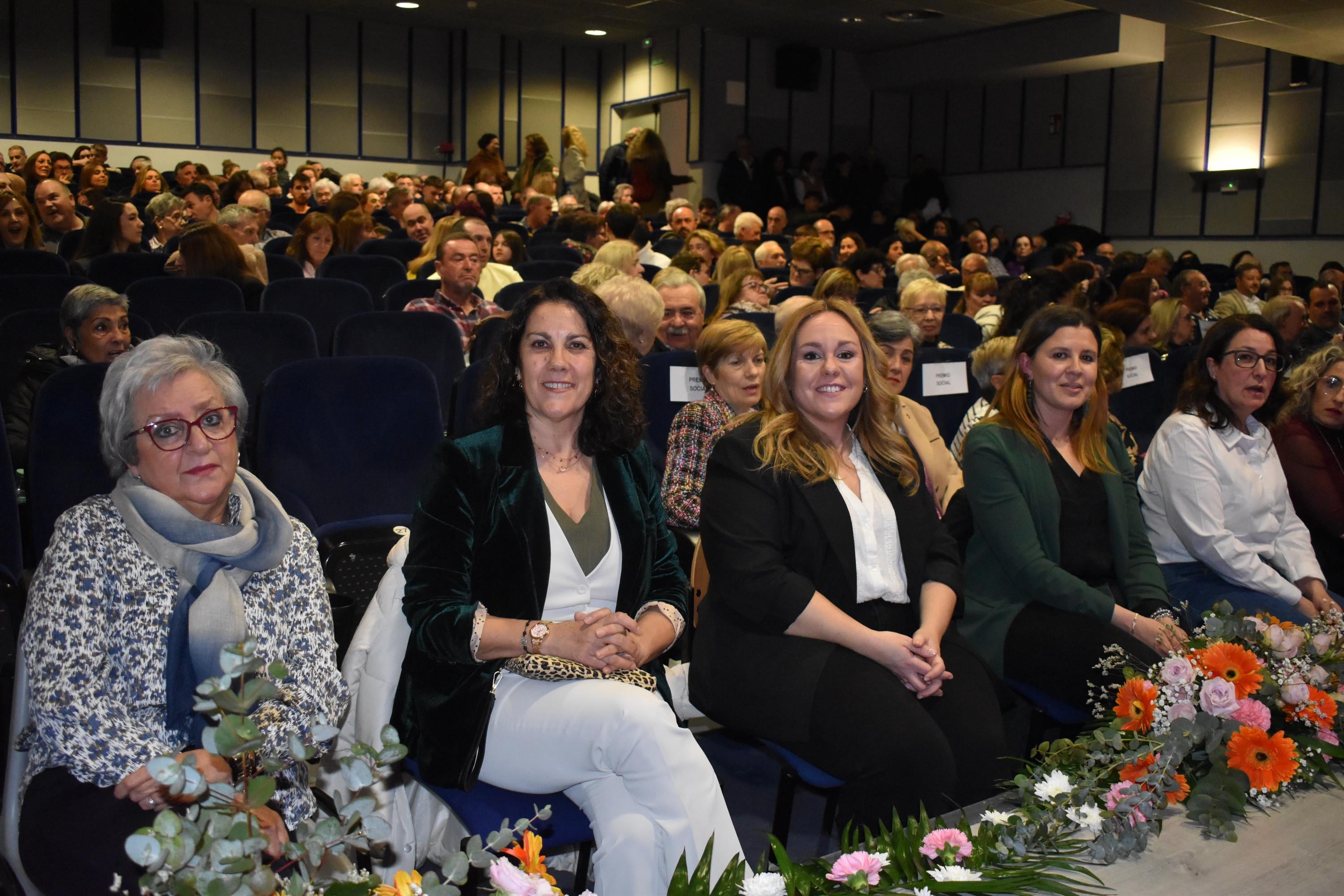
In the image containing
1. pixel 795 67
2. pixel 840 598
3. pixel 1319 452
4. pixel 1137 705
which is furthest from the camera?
pixel 795 67

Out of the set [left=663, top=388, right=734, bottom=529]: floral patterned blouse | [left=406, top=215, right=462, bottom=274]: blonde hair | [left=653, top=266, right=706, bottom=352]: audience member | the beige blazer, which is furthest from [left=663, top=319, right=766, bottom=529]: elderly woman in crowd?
[left=406, top=215, right=462, bottom=274]: blonde hair

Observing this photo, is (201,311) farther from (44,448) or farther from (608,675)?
(608,675)

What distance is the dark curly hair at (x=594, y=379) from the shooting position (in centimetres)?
210

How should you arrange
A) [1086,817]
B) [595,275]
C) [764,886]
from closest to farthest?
[764,886], [1086,817], [595,275]

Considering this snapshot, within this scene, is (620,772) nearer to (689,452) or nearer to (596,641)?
(596,641)

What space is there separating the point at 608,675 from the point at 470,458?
45 centimetres

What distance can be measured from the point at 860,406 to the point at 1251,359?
4.06ft

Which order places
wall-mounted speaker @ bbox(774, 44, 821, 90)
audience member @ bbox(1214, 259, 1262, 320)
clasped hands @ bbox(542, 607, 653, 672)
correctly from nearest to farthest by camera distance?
1. clasped hands @ bbox(542, 607, 653, 672)
2. audience member @ bbox(1214, 259, 1262, 320)
3. wall-mounted speaker @ bbox(774, 44, 821, 90)

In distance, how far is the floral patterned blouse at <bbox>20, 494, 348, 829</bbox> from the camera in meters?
1.55

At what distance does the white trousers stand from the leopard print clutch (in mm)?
19

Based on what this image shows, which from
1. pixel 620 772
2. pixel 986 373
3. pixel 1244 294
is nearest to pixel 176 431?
pixel 620 772

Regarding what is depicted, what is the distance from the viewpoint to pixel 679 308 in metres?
4.06

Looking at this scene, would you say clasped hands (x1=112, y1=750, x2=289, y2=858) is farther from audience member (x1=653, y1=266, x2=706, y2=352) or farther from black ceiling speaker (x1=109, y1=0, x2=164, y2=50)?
black ceiling speaker (x1=109, y1=0, x2=164, y2=50)

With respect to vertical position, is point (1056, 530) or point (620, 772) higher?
point (1056, 530)
